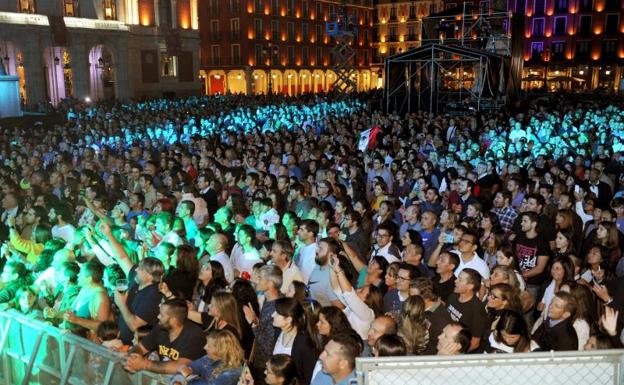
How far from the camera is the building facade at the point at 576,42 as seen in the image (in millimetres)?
61188

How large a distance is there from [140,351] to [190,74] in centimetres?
4597

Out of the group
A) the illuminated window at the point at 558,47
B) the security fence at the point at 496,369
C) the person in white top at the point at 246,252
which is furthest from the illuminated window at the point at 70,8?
the illuminated window at the point at 558,47

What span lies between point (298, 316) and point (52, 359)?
2.07 m

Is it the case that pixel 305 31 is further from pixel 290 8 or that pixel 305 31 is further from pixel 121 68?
pixel 121 68

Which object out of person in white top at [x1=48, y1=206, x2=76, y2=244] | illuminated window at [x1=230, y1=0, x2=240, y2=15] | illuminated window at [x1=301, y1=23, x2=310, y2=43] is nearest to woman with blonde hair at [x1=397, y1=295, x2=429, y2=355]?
person in white top at [x1=48, y1=206, x2=76, y2=244]

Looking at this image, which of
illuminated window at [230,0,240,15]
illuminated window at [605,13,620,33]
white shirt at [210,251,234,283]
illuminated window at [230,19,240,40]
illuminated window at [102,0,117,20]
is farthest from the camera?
illuminated window at [605,13,620,33]

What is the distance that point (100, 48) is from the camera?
42875mm

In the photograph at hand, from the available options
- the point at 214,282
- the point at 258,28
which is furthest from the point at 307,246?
the point at 258,28

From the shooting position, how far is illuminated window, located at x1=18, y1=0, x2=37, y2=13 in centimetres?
3656

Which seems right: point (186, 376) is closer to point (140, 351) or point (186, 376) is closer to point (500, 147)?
point (140, 351)

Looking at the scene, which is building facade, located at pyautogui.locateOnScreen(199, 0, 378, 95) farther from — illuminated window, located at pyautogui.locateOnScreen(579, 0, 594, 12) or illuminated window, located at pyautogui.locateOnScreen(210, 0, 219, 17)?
illuminated window, located at pyautogui.locateOnScreen(579, 0, 594, 12)

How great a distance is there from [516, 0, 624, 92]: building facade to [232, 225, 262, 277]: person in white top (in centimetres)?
5912

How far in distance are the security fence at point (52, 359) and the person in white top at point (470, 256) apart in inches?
133

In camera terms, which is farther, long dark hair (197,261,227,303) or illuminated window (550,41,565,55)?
illuminated window (550,41,565,55)
